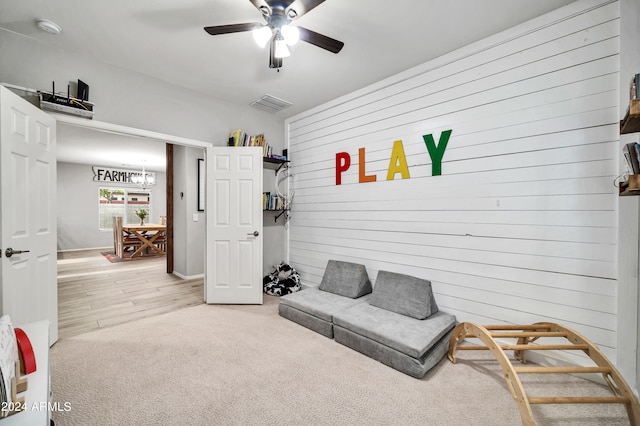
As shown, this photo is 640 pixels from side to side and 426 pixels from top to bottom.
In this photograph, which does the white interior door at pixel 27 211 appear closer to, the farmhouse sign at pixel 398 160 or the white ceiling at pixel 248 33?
the white ceiling at pixel 248 33

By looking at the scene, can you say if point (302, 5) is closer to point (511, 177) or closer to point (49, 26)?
point (511, 177)

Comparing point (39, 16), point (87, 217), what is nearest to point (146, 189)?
point (87, 217)

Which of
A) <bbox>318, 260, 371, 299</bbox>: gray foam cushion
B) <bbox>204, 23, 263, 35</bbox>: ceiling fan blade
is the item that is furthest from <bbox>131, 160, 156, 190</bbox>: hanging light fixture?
<bbox>204, 23, 263, 35</bbox>: ceiling fan blade

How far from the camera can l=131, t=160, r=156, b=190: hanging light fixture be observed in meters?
8.29

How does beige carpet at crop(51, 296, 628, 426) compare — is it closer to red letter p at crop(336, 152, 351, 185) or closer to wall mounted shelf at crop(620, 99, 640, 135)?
wall mounted shelf at crop(620, 99, 640, 135)

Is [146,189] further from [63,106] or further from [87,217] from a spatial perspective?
[63,106]

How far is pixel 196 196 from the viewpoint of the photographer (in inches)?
201

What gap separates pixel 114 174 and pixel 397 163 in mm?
9500

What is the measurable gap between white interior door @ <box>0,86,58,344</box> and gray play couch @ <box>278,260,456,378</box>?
7.12 feet

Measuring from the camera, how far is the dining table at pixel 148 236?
6785 millimetres

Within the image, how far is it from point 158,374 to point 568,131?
143 inches

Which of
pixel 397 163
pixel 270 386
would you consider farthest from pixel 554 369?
pixel 397 163

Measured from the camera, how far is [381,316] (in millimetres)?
2545

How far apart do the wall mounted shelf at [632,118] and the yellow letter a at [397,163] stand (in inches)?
64.9
